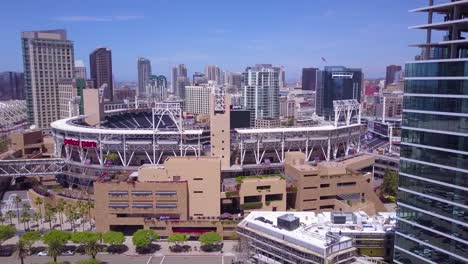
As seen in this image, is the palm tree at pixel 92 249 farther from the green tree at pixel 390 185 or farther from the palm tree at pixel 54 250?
the green tree at pixel 390 185

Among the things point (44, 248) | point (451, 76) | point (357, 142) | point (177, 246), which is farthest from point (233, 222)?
point (357, 142)

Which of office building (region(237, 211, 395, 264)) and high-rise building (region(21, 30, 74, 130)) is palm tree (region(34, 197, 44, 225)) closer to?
office building (region(237, 211, 395, 264))

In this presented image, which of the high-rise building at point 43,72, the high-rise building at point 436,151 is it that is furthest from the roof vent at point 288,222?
the high-rise building at point 43,72

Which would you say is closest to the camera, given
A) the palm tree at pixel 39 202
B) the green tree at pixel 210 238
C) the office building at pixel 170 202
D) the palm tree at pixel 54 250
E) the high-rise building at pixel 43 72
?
the palm tree at pixel 54 250

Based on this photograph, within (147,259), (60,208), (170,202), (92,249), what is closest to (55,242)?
(92,249)

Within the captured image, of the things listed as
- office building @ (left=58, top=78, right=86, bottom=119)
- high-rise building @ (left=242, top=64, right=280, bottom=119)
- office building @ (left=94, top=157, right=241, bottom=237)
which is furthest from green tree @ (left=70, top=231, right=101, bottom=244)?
high-rise building @ (left=242, top=64, right=280, bottom=119)

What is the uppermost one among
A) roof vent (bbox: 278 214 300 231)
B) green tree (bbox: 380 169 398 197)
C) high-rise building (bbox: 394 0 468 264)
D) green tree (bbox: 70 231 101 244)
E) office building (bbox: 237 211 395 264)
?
high-rise building (bbox: 394 0 468 264)
